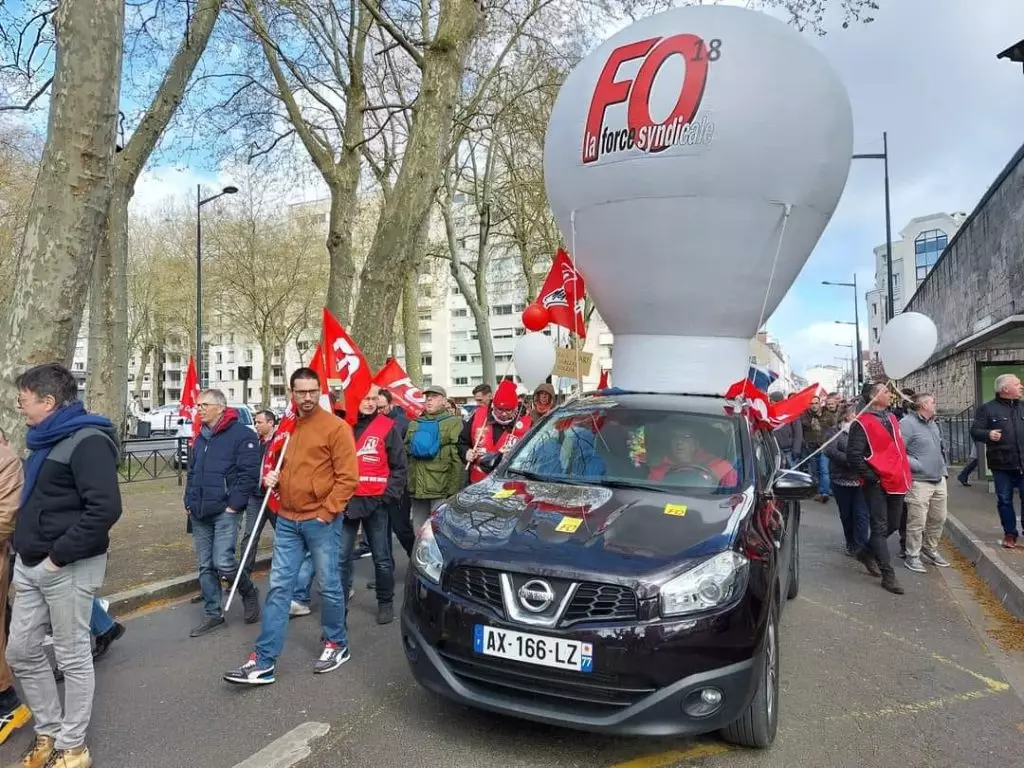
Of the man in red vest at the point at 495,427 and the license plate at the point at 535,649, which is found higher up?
the man in red vest at the point at 495,427

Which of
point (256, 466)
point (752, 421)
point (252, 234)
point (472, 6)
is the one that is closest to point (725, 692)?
point (752, 421)

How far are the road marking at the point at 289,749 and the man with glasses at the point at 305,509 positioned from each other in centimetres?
69

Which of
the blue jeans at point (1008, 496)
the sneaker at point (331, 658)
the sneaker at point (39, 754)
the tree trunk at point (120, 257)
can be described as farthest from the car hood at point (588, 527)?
the tree trunk at point (120, 257)

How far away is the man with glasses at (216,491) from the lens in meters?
5.46

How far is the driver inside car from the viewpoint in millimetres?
4227

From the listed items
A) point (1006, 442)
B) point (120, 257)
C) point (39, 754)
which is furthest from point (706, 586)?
point (120, 257)

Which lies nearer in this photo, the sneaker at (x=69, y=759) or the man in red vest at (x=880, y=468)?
the sneaker at (x=69, y=759)

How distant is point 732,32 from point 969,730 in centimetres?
549

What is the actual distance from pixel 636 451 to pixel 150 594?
440cm

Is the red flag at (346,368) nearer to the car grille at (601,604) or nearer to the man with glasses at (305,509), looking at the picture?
the man with glasses at (305,509)

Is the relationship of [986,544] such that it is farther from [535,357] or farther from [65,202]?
[65,202]

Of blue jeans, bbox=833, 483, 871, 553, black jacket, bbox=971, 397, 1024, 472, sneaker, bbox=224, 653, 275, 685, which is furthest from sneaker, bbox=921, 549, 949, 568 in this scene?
sneaker, bbox=224, 653, 275, 685

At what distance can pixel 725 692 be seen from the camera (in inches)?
124

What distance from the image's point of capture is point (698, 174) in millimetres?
6379
